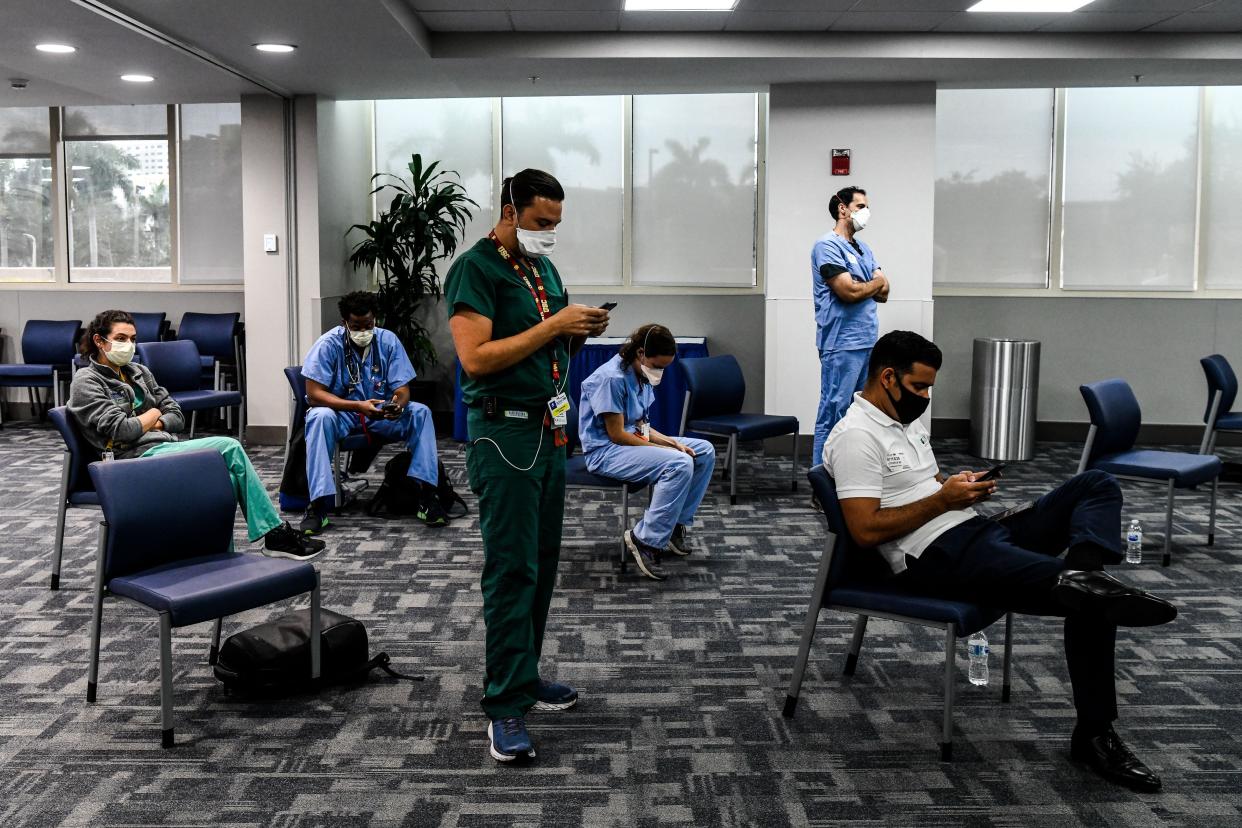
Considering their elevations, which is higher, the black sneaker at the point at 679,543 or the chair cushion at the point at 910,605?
the chair cushion at the point at 910,605

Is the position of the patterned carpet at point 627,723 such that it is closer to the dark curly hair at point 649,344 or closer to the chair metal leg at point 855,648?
the chair metal leg at point 855,648

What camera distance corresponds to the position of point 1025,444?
797 cm

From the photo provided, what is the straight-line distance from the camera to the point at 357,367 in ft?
19.3

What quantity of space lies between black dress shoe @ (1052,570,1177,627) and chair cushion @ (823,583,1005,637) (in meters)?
0.22

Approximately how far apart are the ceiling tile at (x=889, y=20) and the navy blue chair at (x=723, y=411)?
7.03 feet

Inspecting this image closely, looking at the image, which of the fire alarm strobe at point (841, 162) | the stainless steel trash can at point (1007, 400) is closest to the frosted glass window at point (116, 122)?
the fire alarm strobe at point (841, 162)

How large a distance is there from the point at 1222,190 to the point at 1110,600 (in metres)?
7.07

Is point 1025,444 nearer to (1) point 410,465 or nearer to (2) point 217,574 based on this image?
(1) point 410,465

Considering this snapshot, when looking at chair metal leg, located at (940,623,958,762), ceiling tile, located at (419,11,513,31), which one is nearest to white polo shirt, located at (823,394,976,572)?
chair metal leg, located at (940,623,958,762)

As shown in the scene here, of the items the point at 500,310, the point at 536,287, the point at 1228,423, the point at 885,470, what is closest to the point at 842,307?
the point at 1228,423

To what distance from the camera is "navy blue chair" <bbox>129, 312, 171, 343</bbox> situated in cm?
944

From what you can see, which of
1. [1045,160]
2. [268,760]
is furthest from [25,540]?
[1045,160]

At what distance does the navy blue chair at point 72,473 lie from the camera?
174 inches

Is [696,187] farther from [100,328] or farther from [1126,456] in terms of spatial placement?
[100,328]
